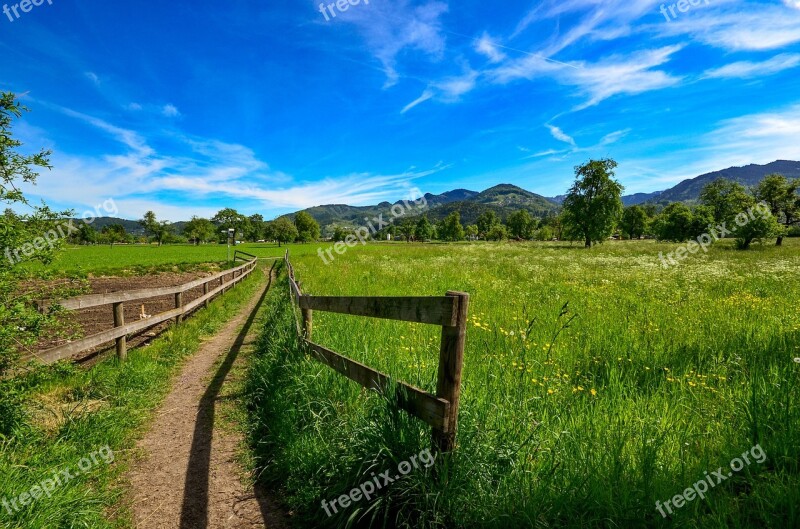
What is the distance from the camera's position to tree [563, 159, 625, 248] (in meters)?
48.2

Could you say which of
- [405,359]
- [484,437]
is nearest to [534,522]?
[484,437]

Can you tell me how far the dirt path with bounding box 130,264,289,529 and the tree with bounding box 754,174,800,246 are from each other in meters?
60.5

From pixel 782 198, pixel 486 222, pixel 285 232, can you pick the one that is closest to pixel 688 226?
pixel 782 198

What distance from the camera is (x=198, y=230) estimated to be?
139 meters

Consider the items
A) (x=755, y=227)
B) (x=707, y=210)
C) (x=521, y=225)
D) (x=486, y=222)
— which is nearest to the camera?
(x=755, y=227)

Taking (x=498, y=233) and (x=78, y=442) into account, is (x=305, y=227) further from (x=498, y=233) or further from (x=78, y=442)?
(x=78, y=442)

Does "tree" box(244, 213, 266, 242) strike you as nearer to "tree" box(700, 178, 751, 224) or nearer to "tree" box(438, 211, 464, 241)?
"tree" box(438, 211, 464, 241)

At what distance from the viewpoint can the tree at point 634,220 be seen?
94500 millimetres

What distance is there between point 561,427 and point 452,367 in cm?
180

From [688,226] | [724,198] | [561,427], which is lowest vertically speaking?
[561,427]

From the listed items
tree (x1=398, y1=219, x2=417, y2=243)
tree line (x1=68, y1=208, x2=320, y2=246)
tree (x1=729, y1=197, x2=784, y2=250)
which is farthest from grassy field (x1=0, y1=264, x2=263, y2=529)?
tree (x1=398, y1=219, x2=417, y2=243)

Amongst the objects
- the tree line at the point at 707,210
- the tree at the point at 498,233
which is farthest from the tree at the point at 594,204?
the tree at the point at 498,233

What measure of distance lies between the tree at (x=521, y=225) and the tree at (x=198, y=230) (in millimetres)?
125537

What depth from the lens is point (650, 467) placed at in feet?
8.87
